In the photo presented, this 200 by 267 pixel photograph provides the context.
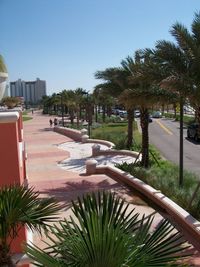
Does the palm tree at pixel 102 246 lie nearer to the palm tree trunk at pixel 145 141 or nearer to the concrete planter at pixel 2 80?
the concrete planter at pixel 2 80

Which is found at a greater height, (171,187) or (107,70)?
(107,70)

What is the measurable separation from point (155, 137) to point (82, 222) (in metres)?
34.0

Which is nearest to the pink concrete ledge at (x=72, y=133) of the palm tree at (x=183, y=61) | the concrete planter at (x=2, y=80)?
the palm tree at (x=183, y=61)

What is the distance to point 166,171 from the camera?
16.1 meters

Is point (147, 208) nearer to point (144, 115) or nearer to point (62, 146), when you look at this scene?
point (144, 115)

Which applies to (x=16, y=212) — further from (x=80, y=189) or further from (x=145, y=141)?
(x=145, y=141)

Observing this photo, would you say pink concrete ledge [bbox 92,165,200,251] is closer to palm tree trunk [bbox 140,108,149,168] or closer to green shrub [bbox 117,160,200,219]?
green shrub [bbox 117,160,200,219]

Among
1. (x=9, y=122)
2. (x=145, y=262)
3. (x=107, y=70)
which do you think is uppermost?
(x=107, y=70)

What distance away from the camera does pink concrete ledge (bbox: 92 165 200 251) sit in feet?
30.3

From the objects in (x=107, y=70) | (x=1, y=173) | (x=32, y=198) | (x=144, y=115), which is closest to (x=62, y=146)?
(x=107, y=70)

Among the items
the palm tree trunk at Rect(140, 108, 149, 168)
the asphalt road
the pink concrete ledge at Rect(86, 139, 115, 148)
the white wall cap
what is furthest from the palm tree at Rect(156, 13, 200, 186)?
the pink concrete ledge at Rect(86, 139, 115, 148)

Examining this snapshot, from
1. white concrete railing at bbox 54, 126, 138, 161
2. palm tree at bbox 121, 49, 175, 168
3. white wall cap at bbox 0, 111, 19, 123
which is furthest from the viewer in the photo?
white concrete railing at bbox 54, 126, 138, 161

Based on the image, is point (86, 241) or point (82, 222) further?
point (82, 222)

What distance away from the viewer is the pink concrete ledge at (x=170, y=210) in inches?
364
